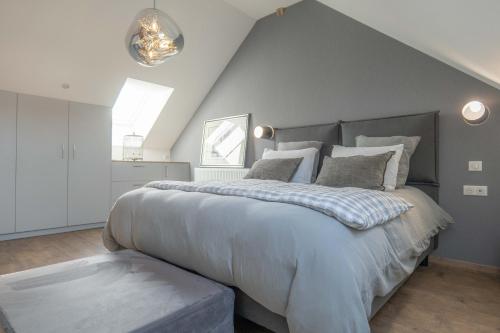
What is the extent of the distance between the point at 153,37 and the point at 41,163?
2.40 m

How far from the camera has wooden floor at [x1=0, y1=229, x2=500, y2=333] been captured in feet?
5.39

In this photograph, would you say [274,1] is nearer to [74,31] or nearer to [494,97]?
[74,31]

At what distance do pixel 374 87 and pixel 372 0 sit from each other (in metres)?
1.03

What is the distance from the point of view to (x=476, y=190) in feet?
8.29

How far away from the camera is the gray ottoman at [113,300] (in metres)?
1.10

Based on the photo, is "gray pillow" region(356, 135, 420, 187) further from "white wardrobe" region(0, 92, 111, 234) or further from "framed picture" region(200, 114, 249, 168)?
"white wardrobe" region(0, 92, 111, 234)

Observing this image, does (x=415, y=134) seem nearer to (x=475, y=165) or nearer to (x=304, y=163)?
(x=475, y=165)

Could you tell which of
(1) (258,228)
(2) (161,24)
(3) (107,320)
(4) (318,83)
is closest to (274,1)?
(4) (318,83)

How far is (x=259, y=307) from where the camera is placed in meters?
1.39

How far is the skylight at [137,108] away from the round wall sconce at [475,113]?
3.58 m

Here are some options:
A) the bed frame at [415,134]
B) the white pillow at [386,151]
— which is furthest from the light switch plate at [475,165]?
the white pillow at [386,151]

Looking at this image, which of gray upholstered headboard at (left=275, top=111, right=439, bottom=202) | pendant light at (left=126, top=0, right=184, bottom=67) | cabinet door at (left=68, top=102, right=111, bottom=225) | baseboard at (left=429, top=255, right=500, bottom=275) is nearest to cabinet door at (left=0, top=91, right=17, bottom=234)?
cabinet door at (left=68, top=102, right=111, bottom=225)

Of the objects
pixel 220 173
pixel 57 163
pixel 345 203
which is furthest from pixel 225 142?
pixel 345 203

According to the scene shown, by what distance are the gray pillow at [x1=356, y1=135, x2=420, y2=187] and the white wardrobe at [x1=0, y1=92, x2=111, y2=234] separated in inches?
130
